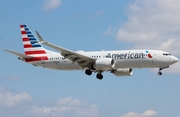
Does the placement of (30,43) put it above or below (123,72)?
above

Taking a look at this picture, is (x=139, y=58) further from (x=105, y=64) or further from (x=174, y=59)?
(x=174, y=59)

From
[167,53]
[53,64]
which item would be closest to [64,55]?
[53,64]

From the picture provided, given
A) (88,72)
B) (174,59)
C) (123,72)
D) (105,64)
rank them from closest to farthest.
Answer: (174,59) < (105,64) < (88,72) < (123,72)

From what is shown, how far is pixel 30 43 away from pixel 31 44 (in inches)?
14.8

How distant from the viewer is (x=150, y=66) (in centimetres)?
7738

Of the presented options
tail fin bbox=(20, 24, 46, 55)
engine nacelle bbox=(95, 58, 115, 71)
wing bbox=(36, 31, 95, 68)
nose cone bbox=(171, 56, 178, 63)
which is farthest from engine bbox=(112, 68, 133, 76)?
tail fin bbox=(20, 24, 46, 55)

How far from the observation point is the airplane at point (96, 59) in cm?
7706

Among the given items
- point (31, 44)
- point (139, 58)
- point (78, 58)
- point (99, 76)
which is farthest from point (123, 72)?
point (31, 44)

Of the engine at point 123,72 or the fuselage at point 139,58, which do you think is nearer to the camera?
the fuselage at point 139,58

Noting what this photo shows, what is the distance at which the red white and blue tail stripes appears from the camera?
86.9 meters

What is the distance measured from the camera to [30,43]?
90000mm

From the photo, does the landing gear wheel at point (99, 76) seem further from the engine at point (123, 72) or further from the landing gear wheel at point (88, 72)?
the engine at point (123, 72)

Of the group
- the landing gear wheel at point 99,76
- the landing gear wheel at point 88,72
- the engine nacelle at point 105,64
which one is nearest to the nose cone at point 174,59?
the engine nacelle at point 105,64

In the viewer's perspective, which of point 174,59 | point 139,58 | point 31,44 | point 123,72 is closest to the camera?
point 139,58
